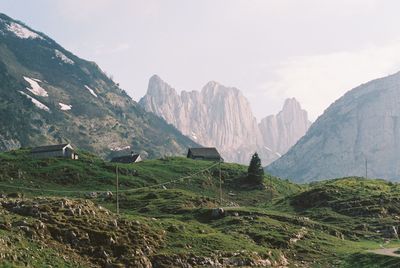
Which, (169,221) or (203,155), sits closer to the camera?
(169,221)

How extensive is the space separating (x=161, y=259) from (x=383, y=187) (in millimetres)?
90160

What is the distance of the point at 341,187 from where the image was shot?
408ft

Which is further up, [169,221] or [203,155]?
[203,155]

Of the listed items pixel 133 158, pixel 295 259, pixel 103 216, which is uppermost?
pixel 133 158

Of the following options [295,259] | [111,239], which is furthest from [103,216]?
[295,259]

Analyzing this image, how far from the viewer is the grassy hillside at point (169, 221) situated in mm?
56844

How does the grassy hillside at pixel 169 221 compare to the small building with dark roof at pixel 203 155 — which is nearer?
the grassy hillside at pixel 169 221

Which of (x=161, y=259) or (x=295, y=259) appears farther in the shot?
(x=295, y=259)

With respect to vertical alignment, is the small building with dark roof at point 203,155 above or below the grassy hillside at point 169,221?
above

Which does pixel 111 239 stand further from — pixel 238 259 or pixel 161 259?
pixel 238 259

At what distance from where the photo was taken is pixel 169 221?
3009 inches

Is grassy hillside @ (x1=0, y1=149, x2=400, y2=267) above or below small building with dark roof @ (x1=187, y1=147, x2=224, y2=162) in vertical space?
below

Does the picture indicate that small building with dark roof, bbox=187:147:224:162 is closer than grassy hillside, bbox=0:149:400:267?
No

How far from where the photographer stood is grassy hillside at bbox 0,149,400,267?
186 feet
